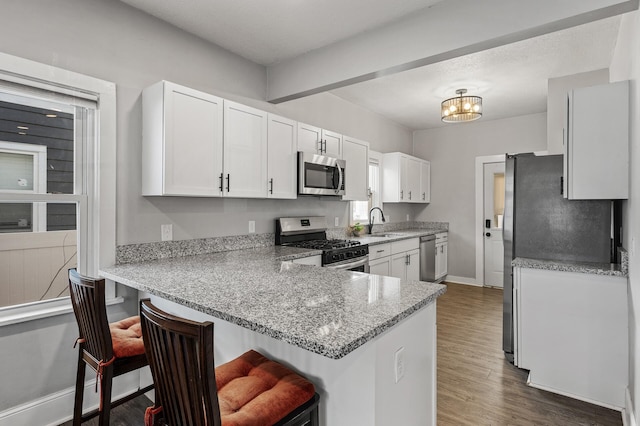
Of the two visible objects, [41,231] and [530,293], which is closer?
[41,231]

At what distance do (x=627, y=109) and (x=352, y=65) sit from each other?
187 cm

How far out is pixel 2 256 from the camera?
1945mm

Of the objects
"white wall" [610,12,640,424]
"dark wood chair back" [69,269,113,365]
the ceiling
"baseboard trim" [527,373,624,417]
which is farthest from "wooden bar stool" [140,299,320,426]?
the ceiling

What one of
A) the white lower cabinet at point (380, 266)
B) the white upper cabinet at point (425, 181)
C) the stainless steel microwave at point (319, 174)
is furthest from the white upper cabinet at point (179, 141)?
the white upper cabinet at point (425, 181)

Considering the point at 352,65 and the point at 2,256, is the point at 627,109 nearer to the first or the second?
the point at 352,65

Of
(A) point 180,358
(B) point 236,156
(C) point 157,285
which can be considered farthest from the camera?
(B) point 236,156

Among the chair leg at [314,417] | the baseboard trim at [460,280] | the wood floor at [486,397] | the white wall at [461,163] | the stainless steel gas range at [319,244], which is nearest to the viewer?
the chair leg at [314,417]

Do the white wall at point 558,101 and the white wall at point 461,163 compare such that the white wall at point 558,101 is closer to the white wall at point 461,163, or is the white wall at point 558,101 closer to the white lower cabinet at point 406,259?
the white wall at point 461,163

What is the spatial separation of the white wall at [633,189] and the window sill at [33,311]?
3119 mm

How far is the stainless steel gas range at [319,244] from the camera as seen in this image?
3.19 m

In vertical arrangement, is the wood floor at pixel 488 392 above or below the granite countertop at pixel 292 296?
below

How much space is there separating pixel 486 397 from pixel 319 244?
1.89m

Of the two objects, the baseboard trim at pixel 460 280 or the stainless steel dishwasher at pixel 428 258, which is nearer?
the stainless steel dishwasher at pixel 428 258

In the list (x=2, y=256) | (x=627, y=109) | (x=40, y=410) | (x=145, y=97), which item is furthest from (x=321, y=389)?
(x=627, y=109)
